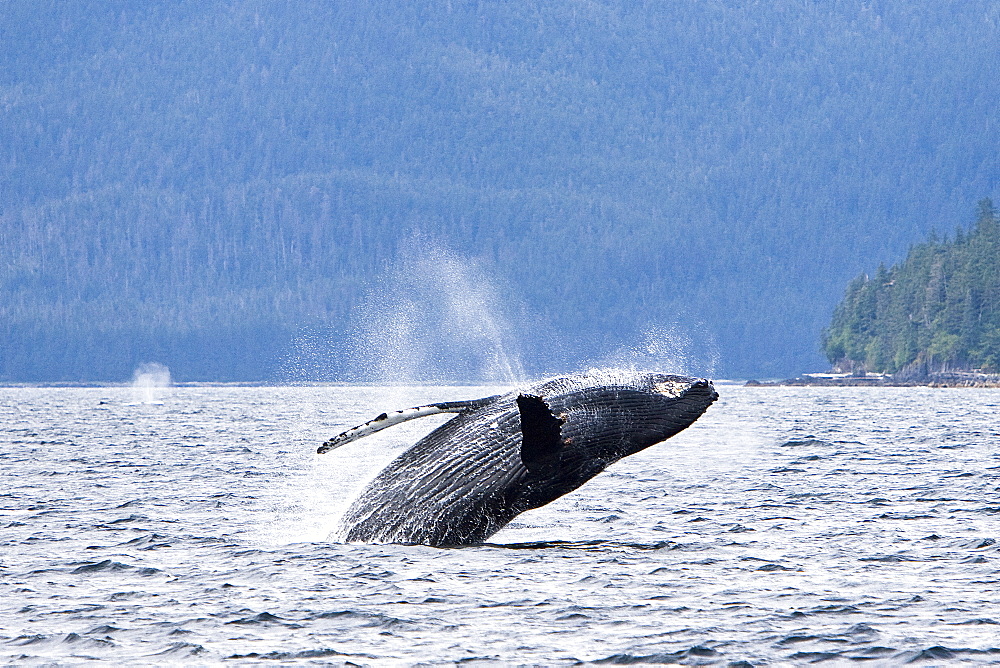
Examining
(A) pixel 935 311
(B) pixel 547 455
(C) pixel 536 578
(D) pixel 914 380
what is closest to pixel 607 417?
A: (B) pixel 547 455

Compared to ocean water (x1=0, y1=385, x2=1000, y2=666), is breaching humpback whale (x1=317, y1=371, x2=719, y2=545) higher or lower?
higher

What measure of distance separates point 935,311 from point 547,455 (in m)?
135

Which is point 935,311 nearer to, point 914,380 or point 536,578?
point 914,380

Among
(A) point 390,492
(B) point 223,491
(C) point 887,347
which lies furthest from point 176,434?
(C) point 887,347

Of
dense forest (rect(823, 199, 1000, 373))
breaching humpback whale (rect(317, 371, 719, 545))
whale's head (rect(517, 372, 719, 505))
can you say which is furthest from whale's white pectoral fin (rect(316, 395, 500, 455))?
A: dense forest (rect(823, 199, 1000, 373))

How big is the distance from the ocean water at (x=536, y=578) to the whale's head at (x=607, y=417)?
3.84ft

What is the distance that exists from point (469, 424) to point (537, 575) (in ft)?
6.40

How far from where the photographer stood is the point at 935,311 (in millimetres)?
137750

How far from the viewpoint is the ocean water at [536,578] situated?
9.97 m

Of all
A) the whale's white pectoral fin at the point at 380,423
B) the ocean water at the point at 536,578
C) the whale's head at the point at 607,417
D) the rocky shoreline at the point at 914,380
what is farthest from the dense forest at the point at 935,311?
the whale's white pectoral fin at the point at 380,423

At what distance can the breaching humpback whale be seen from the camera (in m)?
11.1

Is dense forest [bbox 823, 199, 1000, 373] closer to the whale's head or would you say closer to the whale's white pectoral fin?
the whale's head

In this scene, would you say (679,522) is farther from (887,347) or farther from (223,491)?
(887,347)

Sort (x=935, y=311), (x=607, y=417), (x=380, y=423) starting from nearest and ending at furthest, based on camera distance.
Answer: (x=380, y=423) < (x=607, y=417) < (x=935, y=311)
